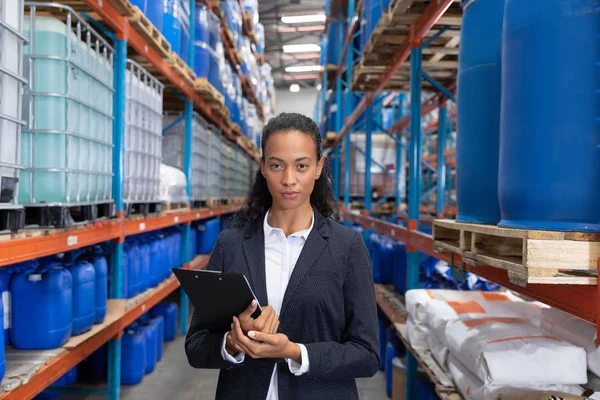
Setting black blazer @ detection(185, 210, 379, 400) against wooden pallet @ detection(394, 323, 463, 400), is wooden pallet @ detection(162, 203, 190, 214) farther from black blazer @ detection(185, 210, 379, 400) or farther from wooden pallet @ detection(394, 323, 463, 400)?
black blazer @ detection(185, 210, 379, 400)

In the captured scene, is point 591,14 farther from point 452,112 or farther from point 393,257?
point 452,112

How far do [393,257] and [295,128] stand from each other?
4550 millimetres

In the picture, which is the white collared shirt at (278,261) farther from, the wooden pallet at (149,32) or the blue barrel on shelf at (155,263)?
the blue barrel on shelf at (155,263)

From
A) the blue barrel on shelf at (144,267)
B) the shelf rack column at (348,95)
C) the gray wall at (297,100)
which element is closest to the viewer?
the blue barrel on shelf at (144,267)

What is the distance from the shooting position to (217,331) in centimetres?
167

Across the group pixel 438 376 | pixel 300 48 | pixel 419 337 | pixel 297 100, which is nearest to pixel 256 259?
pixel 438 376

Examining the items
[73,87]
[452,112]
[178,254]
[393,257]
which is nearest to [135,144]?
[73,87]

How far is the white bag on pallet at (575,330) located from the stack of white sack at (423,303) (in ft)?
2.22

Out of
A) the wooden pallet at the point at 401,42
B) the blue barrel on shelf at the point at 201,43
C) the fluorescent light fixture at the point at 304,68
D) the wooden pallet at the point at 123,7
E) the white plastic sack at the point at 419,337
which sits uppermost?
the fluorescent light fixture at the point at 304,68

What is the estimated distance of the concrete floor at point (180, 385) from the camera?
175 inches

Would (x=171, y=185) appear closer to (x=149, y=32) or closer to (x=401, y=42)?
(x=149, y=32)

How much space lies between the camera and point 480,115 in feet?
7.17

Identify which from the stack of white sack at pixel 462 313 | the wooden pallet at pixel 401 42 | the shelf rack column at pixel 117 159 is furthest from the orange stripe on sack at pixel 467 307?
the shelf rack column at pixel 117 159

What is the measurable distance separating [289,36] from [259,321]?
70.0 ft
